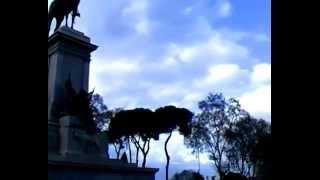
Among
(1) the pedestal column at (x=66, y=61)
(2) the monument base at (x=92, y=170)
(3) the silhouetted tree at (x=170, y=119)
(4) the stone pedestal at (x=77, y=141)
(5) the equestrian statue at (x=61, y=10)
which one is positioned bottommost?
(2) the monument base at (x=92, y=170)

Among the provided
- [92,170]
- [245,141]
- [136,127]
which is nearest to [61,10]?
[92,170]

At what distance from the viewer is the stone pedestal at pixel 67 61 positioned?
24.8 meters

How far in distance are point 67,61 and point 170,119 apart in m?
18.2

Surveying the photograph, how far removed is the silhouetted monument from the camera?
21.8m

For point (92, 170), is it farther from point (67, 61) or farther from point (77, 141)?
point (67, 61)

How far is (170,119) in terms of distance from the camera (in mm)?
42344

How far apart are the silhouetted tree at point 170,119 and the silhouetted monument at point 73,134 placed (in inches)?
646

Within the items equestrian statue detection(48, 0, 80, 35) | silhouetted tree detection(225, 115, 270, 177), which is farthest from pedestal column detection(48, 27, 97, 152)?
silhouetted tree detection(225, 115, 270, 177)

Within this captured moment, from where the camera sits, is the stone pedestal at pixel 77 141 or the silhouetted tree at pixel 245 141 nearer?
the stone pedestal at pixel 77 141

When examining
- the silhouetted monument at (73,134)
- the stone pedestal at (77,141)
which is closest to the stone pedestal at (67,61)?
the silhouetted monument at (73,134)

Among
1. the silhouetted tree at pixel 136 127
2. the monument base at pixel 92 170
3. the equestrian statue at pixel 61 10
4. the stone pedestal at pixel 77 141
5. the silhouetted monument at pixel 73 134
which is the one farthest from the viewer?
the silhouetted tree at pixel 136 127

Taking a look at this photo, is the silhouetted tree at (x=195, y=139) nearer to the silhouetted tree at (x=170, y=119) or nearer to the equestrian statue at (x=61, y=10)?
the silhouetted tree at (x=170, y=119)

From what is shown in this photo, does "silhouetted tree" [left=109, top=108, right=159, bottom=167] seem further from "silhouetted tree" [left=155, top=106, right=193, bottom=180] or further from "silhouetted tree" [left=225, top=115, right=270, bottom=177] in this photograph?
"silhouetted tree" [left=225, top=115, right=270, bottom=177]
